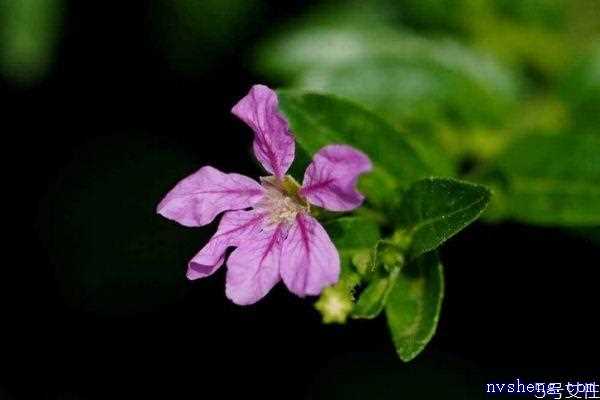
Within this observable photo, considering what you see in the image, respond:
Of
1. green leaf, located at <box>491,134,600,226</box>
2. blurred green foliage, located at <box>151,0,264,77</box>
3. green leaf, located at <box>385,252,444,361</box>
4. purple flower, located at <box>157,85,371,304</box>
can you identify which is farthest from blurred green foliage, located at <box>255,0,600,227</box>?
green leaf, located at <box>385,252,444,361</box>

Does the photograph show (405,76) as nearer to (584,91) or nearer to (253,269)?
(584,91)

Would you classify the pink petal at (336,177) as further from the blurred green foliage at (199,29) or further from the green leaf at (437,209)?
the blurred green foliage at (199,29)

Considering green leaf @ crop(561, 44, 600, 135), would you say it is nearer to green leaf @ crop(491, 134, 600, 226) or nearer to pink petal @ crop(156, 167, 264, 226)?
green leaf @ crop(491, 134, 600, 226)

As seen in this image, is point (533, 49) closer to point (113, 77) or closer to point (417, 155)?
point (417, 155)

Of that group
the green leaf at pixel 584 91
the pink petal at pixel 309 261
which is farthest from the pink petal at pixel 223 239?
the green leaf at pixel 584 91

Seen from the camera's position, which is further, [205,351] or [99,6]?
[99,6]

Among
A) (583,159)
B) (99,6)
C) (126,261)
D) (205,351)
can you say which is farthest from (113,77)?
(583,159)

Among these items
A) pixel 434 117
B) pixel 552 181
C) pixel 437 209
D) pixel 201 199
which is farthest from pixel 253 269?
pixel 434 117
